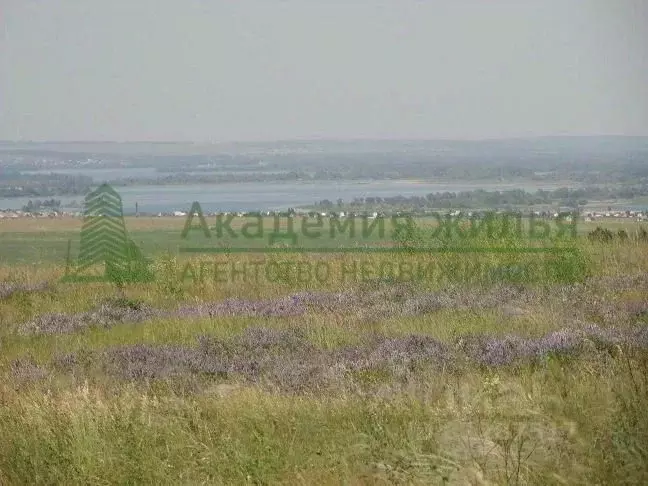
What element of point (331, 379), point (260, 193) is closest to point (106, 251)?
point (331, 379)

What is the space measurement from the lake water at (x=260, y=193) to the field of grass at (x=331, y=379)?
18.4 m

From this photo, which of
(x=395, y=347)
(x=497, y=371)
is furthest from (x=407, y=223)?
(x=497, y=371)

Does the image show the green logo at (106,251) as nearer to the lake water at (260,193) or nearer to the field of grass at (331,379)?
the field of grass at (331,379)

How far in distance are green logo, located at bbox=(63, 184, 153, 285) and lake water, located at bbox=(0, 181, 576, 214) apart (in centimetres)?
903

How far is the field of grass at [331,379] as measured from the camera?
5605 mm

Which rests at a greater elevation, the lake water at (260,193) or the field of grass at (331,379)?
the lake water at (260,193)

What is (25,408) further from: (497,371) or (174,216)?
(174,216)

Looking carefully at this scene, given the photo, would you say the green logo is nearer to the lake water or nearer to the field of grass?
the field of grass

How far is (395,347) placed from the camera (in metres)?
9.50

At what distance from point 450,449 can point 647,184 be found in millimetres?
27264

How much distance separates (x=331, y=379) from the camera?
8.14 m

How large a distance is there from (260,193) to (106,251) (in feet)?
83.6

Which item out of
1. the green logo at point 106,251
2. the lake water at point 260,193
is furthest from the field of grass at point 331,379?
the lake water at point 260,193

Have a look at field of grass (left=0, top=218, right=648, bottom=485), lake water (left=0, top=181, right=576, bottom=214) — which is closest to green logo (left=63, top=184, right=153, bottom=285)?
field of grass (left=0, top=218, right=648, bottom=485)
